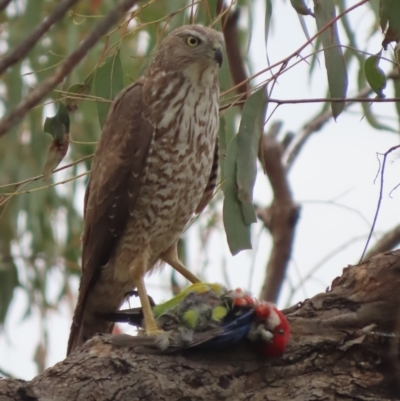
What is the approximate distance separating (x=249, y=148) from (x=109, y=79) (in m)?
0.90

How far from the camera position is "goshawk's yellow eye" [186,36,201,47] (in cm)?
322

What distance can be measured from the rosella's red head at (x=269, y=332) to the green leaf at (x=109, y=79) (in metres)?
1.25

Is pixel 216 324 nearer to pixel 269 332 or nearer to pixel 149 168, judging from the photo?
pixel 269 332

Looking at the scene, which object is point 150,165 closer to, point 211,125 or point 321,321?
point 211,125

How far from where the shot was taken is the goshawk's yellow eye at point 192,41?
127 inches

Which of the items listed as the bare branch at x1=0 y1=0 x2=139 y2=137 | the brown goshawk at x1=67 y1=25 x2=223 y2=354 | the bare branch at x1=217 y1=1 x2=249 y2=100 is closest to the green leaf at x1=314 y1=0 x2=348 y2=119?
the brown goshawk at x1=67 y1=25 x2=223 y2=354

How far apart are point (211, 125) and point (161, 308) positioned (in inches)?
31.4

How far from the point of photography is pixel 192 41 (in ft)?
10.7

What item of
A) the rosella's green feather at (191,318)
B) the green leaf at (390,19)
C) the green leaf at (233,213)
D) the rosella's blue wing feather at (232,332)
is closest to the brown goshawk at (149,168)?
the green leaf at (233,213)

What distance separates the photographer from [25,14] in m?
4.88

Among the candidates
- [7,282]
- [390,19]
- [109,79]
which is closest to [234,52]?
[109,79]

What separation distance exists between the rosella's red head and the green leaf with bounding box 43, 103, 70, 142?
1.02 metres

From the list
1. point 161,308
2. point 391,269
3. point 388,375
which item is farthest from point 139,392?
point 391,269

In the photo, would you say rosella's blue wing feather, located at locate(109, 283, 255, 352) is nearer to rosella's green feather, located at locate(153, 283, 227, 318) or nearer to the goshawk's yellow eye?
rosella's green feather, located at locate(153, 283, 227, 318)
